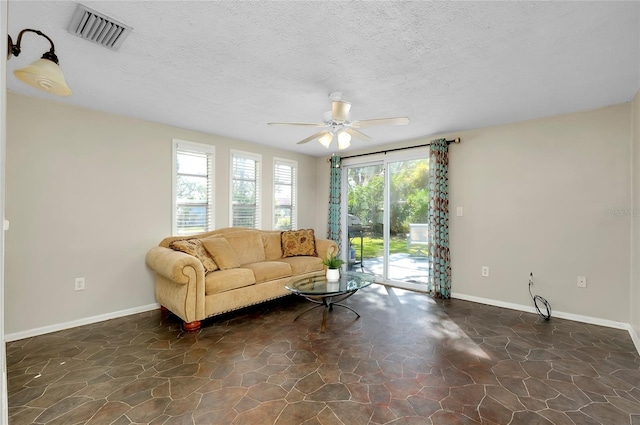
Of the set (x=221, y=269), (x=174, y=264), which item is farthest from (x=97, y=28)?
(x=221, y=269)

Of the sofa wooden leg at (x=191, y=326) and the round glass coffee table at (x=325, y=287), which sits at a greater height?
the round glass coffee table at (x=325, y=287)

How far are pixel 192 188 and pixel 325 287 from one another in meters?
2.45

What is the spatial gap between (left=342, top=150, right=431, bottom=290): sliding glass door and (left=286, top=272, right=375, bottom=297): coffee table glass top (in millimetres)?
1413

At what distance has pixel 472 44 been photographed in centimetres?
209

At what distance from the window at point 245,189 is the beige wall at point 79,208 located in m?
0.98

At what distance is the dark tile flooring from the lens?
1.91m

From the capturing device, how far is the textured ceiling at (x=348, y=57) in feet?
5.82

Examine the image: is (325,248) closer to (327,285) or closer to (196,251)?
(327,285)

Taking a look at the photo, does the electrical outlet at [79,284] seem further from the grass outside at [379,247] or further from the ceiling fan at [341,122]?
the grass outside at [379,247]

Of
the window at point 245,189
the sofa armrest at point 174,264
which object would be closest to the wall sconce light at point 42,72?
the sofa armrest at point 174,264

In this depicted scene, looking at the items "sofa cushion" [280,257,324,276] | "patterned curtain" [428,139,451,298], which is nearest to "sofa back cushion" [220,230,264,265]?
"sofa cushion" [280,257,324,276]

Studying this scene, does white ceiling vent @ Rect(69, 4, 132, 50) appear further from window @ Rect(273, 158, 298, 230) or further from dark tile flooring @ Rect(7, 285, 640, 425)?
window @ Rect(273, 158, 298, 230)

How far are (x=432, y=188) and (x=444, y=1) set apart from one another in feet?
10.2

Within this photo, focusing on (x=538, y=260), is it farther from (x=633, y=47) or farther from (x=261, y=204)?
(x=261, y=204)
